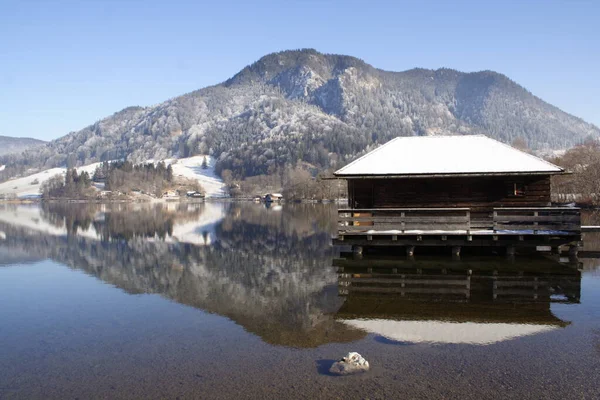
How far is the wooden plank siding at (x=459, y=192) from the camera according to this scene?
95.2 feet

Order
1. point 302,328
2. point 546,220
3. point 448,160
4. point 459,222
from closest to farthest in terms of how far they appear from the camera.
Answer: point 302,328 → point 546,220 → point 459,222 → point 448,160

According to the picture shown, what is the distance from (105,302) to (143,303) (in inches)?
66.6

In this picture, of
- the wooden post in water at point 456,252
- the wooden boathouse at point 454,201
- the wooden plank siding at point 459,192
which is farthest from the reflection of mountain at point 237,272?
the wooden post in water at point 456,252

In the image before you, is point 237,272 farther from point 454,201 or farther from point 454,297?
point 454,201

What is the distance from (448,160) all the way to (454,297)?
1284 cm

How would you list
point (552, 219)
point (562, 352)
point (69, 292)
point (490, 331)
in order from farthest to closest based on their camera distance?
point (552, 219) → point (69, 292) → point (490, 331) → point (562, 352)

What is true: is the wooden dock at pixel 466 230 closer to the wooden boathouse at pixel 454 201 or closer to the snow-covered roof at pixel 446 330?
the wooden boathouse at pixel 454 201

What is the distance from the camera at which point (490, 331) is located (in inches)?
570

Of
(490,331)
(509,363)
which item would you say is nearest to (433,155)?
(490,331)

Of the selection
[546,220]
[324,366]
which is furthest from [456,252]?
[324,366]

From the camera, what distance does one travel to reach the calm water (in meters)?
11.0

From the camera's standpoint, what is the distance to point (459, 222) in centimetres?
2642

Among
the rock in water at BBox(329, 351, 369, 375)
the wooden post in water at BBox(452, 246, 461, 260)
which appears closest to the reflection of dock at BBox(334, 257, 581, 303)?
the wooden post in water at BBox(452, 246, 461, 260)

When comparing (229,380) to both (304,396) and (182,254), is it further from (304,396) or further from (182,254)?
(182,254)
